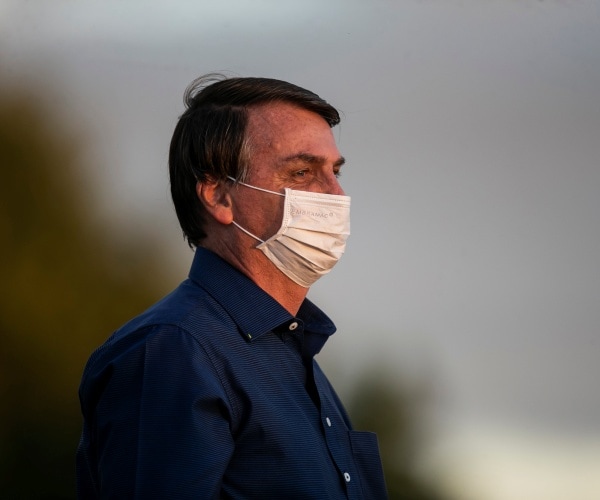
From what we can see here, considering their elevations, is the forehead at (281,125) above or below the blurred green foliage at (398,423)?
above

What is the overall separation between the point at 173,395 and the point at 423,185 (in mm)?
1879

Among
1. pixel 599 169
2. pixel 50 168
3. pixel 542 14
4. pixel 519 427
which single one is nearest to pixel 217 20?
pixel 50 168

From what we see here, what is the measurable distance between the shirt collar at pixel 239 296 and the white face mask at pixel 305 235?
9cm

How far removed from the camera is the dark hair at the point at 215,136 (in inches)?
74.3

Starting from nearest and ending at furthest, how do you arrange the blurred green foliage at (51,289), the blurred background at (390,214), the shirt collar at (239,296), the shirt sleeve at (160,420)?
the shirt sleeve at (160,420) → the shirt collar at (239,296) → the blurred background at (390,214) → the blurred green foliage at (51,289)

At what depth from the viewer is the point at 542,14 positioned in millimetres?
3150

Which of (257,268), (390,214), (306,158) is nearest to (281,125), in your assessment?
(306,158)

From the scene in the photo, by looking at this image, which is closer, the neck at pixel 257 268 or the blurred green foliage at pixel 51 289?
the neck at pixel 257 268

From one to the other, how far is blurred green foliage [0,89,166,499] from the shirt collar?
145 cm

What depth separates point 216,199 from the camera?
74.0 inches

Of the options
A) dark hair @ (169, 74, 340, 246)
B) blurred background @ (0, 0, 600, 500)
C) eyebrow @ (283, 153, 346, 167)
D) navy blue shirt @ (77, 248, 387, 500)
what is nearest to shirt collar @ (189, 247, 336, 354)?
navy blue shirt @ (77, 248, 387, 500)

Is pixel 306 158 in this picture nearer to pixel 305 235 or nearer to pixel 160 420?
pixel 305 235

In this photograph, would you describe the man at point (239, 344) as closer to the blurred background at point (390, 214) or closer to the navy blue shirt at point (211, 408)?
the navy blue shirt at point (211, 408)

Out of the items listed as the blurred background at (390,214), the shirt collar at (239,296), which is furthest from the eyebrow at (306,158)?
the blurred background at (390,214)
